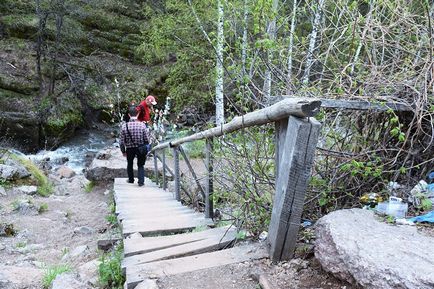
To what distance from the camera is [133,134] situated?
7426mm

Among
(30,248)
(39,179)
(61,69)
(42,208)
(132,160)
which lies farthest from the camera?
(61,69)

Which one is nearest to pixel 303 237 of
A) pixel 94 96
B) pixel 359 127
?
pixel 359 127

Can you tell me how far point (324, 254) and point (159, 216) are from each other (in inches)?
111

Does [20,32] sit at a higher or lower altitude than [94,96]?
higher

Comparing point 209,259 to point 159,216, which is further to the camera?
point 159,216

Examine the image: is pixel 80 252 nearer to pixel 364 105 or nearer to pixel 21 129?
pixel 364 105

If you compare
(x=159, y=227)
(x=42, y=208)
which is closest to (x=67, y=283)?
(x=159, y=227)

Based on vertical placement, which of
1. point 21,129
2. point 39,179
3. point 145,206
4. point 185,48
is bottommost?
point 39,179

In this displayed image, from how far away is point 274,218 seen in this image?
8.21 ft

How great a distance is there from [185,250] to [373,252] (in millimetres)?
1447

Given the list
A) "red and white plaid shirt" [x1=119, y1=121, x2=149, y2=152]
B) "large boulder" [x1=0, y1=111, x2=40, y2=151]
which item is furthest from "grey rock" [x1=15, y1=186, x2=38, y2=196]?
"large boulder" [x1=0, y1=111, x2=40, y2=151]

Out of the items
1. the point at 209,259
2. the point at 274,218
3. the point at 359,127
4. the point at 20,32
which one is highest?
the point at 20,32

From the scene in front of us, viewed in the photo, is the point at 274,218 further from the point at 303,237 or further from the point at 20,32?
the point at 20,32

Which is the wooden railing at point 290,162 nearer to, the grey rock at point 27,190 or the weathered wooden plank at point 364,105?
the weathered wooden plank at point 364,105
